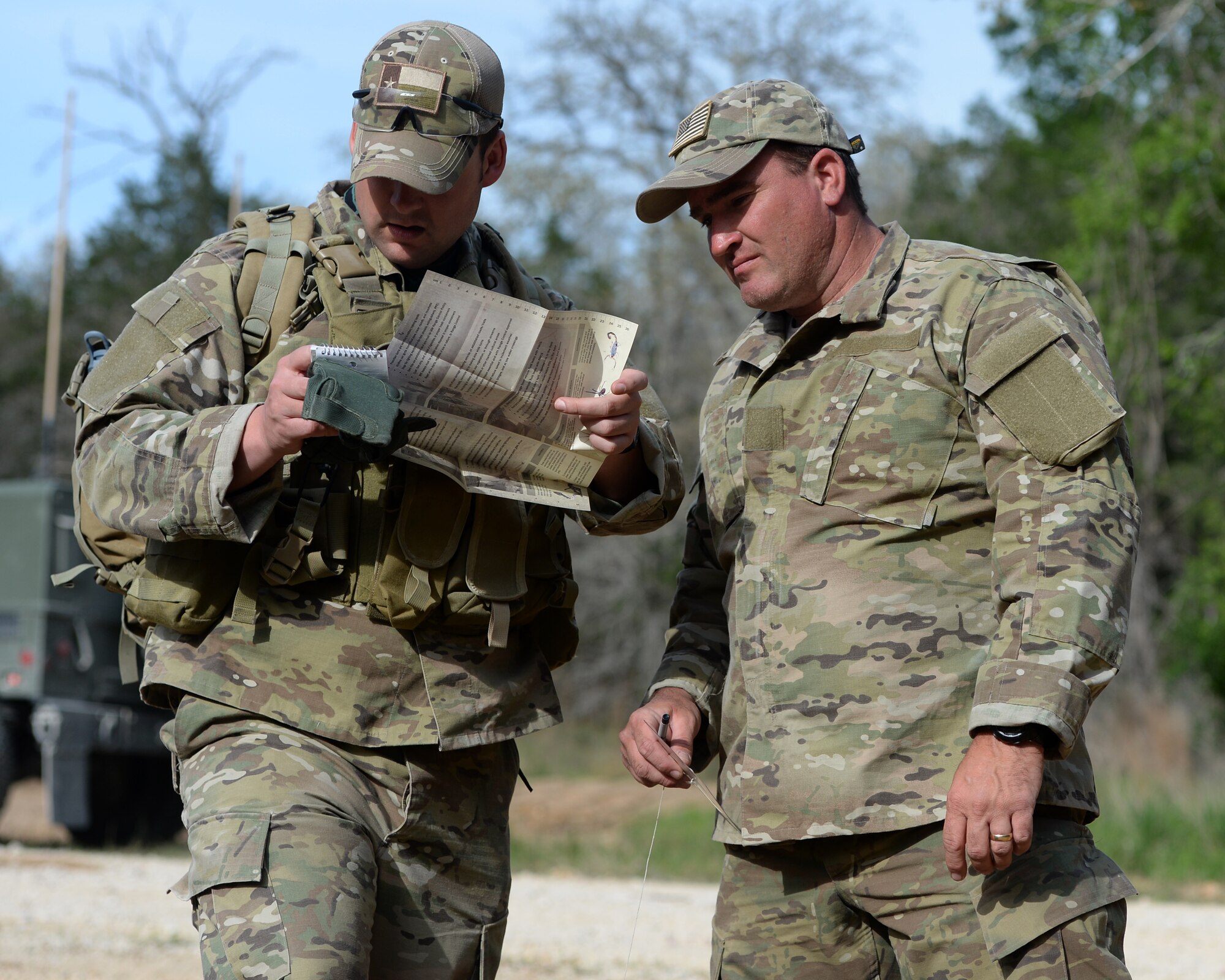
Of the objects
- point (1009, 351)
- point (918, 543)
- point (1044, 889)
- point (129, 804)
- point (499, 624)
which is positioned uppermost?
point (1009, 351)

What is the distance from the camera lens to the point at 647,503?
134 inches

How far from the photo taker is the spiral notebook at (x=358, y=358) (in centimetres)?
279

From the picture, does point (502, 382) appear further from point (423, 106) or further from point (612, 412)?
Answer: point (423, 106)

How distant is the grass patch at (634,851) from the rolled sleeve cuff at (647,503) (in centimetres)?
693

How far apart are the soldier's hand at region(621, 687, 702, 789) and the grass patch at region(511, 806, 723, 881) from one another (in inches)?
268

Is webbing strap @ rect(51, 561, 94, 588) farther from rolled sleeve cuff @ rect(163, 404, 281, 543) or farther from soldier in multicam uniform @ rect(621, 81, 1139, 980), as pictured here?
soldier in multicam uniform @ rect(621, 81, 1139, 980)

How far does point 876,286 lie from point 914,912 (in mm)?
1329

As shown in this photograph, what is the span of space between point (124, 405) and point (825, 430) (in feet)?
4.88

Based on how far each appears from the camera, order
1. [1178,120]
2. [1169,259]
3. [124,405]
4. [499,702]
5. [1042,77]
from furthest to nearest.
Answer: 1. [1042,77]
2. [1169,259]
3. [1178,120]
4. [499,702]
5. [124,405]

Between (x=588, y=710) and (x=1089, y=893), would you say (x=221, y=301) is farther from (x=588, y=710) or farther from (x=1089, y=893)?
(x=588, y=710)

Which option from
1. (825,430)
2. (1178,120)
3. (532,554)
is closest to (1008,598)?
(825,430)

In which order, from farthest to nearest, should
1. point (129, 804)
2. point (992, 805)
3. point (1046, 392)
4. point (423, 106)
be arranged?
point (129, 804) < point (423, 106) < point (1046, 392) < point (992, 805)

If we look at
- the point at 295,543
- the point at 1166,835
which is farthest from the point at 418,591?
the point at 1166,835

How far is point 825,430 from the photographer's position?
3.20m
